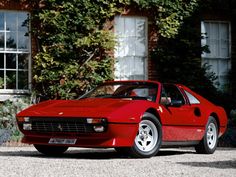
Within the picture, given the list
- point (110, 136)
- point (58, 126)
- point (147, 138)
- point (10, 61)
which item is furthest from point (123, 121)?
point (10, 61)

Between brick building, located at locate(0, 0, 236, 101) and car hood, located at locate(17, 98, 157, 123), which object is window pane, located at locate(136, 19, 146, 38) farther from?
car hood, located at locate(17, 98, 157, 123)

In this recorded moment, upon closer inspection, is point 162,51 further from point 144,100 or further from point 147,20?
point 144,100

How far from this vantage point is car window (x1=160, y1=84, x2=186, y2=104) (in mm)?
11406

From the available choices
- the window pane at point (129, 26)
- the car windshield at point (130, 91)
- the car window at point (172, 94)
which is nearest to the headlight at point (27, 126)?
the car windshield at point (130, 91)

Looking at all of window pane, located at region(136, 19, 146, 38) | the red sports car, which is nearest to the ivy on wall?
window pane, located at region(136, 19, 146, 38)

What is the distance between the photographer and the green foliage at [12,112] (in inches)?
572

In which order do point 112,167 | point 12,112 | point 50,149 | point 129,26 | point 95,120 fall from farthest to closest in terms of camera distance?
point 129,26 < point 12,112 < point 50,149 < point 95,120 < point 112,167

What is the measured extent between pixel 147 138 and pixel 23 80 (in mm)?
7874

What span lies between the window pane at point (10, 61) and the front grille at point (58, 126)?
7.44 metres

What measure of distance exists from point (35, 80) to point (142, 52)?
3293 mm

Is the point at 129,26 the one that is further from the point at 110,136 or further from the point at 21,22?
the point at 110,136

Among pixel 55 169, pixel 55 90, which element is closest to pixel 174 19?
pixel 55 90

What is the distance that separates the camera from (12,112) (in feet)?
52.8

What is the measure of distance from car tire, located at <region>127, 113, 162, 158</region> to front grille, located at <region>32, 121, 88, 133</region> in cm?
81
